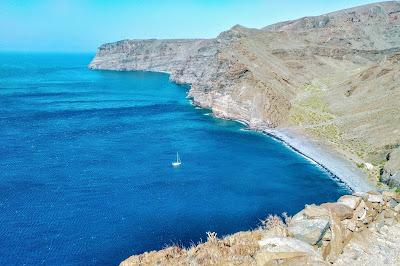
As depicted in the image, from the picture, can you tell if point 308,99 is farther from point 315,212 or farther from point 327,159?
point 315,212

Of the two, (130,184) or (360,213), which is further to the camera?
(130,184)

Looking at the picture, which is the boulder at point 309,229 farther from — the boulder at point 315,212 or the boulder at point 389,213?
the boulder at point 389,213

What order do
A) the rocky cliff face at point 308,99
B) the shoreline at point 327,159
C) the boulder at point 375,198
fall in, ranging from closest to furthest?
the boulder at point 375,198, the shoreline at point 327,159, the rocky cliff face at point 308,99

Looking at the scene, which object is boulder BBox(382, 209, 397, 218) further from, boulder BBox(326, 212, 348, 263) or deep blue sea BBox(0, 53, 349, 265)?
deep blue sea BBox(0, 53, 349, 265)

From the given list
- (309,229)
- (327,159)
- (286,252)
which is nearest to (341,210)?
(309,229)

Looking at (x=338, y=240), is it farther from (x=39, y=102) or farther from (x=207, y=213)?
(x=39, y=102)

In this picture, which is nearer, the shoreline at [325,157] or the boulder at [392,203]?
the boulder at [392,203]

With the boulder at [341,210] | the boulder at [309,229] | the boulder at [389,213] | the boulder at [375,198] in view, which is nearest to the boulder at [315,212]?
the boulder at [341,210]
